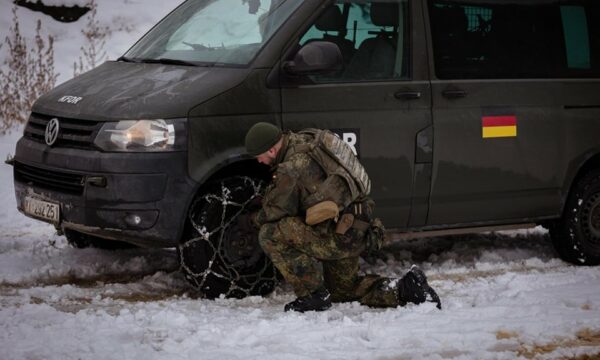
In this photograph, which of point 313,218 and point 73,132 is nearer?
point 313,218

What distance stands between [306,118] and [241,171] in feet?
1.63

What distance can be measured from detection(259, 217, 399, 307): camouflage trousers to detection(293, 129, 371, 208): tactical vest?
19 cm

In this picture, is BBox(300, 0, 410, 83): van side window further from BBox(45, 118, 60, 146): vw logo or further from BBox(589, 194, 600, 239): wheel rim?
BBox(589, 194, 600, 239): wheel rim

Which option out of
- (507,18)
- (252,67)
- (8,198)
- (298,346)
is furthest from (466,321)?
(8,198)

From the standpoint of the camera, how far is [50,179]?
5.76m

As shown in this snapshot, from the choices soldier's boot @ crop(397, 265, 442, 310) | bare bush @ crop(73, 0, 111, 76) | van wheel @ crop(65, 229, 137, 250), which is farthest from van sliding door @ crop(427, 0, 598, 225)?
bare bush @ crop(73, 0, 111, 76)

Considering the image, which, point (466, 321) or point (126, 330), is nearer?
point (126, 330)

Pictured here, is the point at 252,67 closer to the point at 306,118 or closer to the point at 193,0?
the point at 306,118

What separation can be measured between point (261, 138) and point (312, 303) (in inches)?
38.0

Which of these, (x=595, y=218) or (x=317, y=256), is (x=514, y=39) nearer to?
(x=595, y=218)

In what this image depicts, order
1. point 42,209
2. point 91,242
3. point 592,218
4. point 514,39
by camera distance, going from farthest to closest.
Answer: point 592,218, point 91,242, point 514,39, point 42,209

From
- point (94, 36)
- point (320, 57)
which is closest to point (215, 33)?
point (320, 57)

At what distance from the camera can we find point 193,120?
550cm

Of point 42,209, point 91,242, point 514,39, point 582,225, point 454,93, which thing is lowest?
point 91,242
